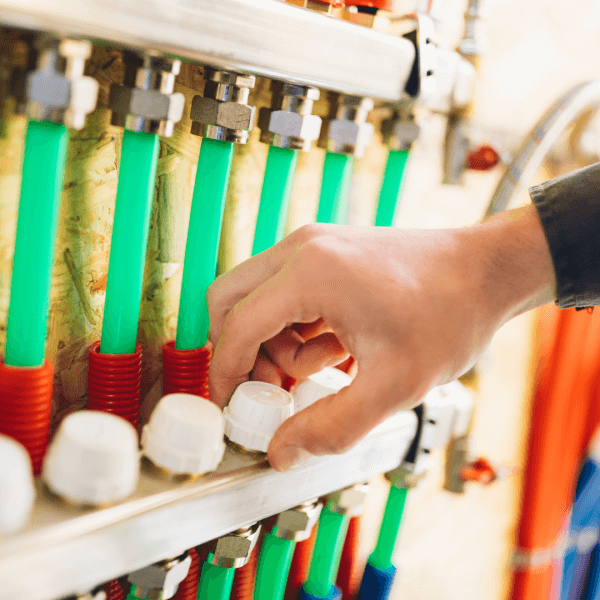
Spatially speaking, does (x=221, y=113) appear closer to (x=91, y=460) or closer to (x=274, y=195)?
(x=274, y=195)

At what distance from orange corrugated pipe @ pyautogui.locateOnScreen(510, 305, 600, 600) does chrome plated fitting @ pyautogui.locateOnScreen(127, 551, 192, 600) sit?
72 centimetres

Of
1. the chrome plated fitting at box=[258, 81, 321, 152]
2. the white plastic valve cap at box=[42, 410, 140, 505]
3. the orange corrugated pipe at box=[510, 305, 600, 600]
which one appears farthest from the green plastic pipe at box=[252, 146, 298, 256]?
the orange corrugated pipe at box=[510, 305, 600, 600]

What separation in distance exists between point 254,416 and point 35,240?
20 centimetres

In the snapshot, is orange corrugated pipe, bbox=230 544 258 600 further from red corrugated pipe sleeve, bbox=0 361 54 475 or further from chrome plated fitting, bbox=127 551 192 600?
red corrugated pipe sleeve, bbox=0 361 54 475

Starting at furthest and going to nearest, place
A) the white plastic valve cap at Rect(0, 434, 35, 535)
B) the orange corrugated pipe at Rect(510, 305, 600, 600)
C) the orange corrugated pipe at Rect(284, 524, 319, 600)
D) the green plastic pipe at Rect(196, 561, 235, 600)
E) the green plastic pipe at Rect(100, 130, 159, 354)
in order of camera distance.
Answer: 1. the orange corrugated pipe at Rect(510, 305, 600, 600)
2. the orange corrugated pipe at Rect(284, 524, 319, 600)
3. the green plastic pipe at Rect(196, 561, 235, 600)
4. the green plastic pipe at Rect(100, 130, 159, 354)
5. the white plastic valve cap at Rect(0, 434, 35, 535)

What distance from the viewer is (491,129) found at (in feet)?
2.78

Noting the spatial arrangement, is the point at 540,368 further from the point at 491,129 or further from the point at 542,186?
the point at 542,186

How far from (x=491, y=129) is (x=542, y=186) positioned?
1.16ft

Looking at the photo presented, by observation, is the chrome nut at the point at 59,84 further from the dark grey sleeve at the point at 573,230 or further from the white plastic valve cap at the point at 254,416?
the dark grey sleeve at the point at 573,230

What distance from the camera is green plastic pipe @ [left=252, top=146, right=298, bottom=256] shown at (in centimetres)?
52

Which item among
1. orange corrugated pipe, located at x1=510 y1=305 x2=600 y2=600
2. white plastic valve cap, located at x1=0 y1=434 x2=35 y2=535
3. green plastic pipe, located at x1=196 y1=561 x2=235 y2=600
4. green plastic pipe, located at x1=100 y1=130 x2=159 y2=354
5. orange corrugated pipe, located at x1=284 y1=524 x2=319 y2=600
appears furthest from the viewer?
orange corrugated pipe, located at x1=510 y1=305 x2=600 y2=600

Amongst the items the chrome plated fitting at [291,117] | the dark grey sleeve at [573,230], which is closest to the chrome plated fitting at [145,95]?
the chrome plated fitting at [291,117]

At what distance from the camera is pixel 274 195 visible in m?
0.52

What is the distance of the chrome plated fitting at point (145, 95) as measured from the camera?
0.41m
